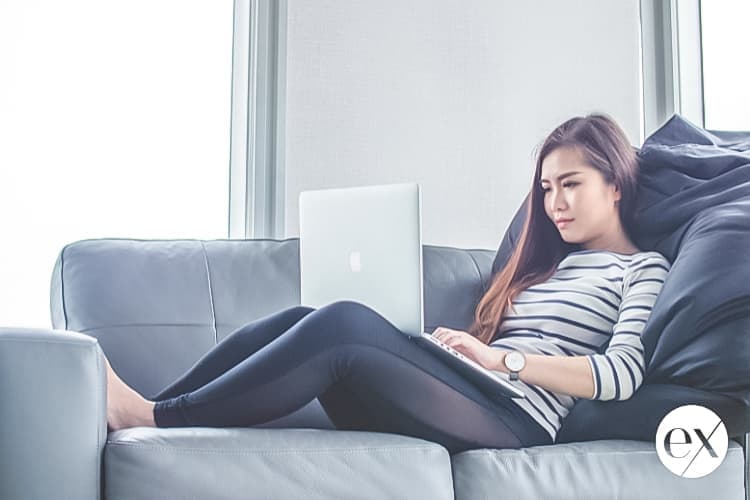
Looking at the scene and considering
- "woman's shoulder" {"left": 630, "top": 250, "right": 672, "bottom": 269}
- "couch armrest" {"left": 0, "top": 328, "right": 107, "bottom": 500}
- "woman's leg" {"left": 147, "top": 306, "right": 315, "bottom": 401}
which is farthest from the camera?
"woman's shoulder" {"left": 630, "top": 250, "right": 672, "bottom": 269}

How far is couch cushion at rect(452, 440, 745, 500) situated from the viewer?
1.78 metres

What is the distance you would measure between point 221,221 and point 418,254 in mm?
1245

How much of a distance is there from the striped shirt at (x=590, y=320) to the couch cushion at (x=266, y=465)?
0.36 metres

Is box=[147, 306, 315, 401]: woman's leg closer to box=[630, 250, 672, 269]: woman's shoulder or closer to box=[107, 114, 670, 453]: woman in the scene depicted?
box=[107, 114, 670, 453]: woman

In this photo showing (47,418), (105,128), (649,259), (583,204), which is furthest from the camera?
(105,128)

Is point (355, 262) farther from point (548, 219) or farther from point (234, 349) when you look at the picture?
point (548, 219)

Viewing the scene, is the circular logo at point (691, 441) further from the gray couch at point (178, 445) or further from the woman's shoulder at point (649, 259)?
the woman's shoulder at point (649, 259)

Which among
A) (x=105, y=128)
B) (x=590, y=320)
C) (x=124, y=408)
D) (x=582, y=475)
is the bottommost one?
(x=582, y=475)

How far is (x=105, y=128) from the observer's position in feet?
9.56

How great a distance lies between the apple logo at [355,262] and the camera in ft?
6.43

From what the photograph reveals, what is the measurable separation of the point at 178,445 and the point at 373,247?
1.72 feet

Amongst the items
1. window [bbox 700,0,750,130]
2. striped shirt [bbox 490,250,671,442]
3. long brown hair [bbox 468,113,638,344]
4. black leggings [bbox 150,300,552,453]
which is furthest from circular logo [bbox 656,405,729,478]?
window [bbox 700,0,750,130]

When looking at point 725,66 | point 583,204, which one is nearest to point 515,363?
point 583,204

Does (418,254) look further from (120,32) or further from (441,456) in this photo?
(120,32)
